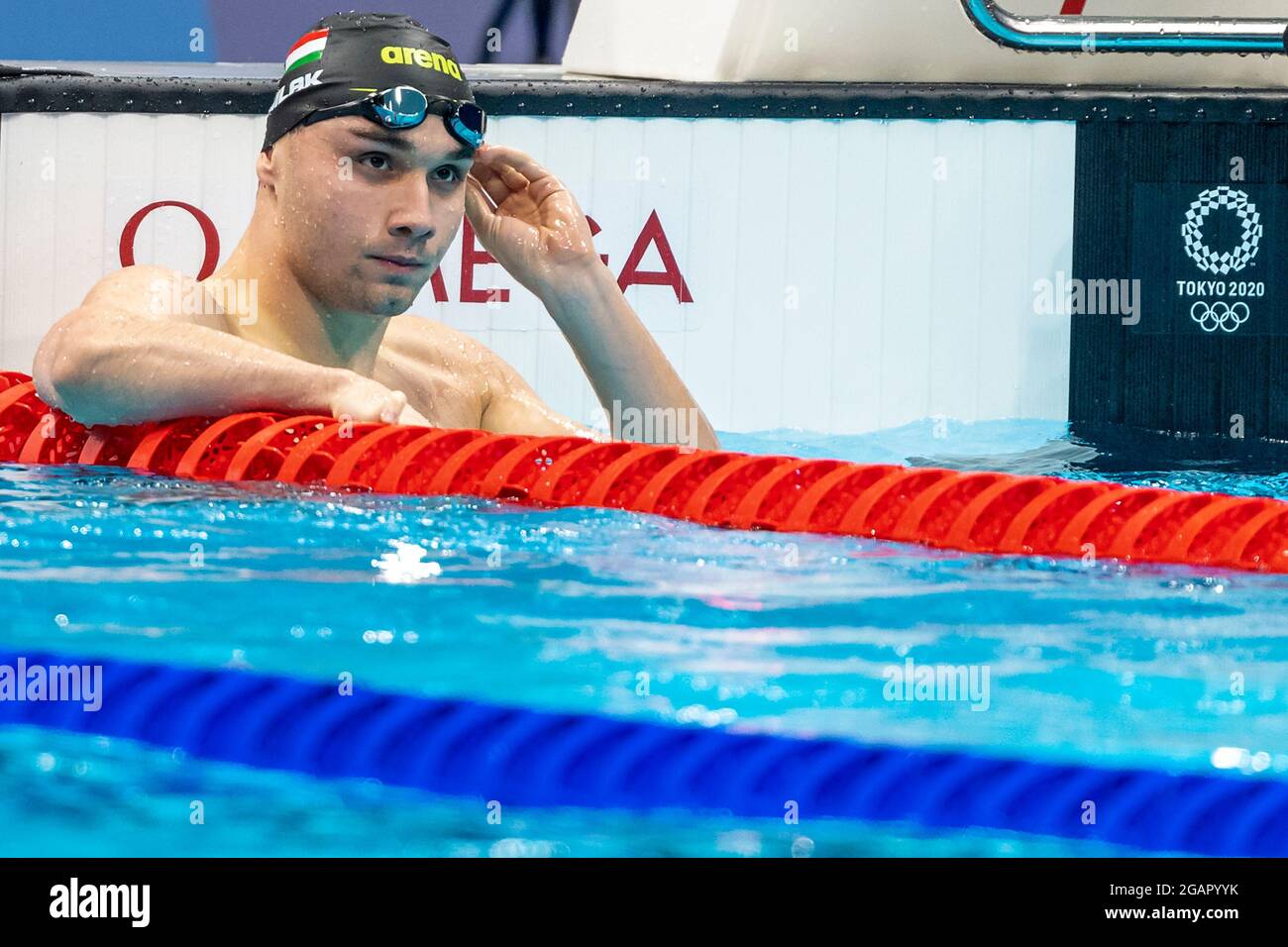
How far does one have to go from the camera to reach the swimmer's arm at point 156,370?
3.35 metres

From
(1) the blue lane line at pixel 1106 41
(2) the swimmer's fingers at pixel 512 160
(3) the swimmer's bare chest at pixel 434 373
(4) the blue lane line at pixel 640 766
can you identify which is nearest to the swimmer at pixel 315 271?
(3) the swimmer's bare chest at pixel 434 373

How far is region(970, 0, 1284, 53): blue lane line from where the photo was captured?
5.46m

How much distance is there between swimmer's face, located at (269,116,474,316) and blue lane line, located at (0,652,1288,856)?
5.01ft

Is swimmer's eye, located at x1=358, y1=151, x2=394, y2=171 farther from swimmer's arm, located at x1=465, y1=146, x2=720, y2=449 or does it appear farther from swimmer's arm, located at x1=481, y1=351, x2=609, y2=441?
swimmer's arm, located at x1=481, y1=351, x2=609, y2=441

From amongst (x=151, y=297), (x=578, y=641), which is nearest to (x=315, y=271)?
(x=151, y=297)

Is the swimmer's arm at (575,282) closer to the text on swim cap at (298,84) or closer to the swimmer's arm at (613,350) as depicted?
the swimmer's arm at (613,350)

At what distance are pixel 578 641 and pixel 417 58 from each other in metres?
1.75

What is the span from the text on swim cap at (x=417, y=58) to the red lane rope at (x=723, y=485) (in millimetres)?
749

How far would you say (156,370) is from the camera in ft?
11.0

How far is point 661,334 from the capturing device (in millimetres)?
6012

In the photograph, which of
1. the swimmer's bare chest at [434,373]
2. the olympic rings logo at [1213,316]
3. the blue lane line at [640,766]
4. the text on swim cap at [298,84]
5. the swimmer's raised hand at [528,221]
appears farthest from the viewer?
the olympic rings logo at [1213,316]

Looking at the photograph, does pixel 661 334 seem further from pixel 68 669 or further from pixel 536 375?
pixel 68 669
